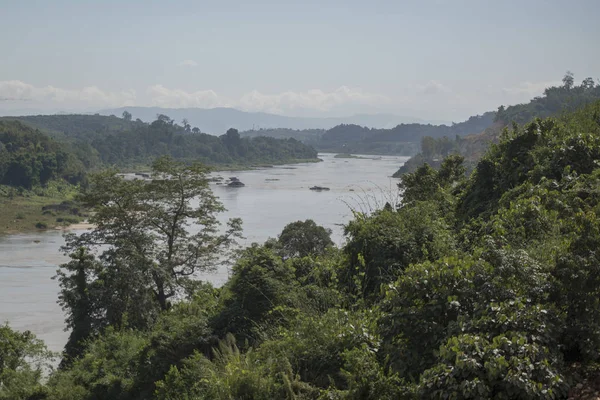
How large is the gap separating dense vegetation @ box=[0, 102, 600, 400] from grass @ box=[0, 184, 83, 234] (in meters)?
32.9

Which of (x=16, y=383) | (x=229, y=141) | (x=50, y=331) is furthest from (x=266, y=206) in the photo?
(x=229, y=141)

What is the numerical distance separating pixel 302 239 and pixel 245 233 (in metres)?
12.6

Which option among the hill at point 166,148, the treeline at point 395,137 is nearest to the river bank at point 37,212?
the hill at point 166,148

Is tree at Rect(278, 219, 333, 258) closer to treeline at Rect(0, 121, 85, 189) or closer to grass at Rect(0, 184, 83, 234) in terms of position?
grass at Rect(0, 184, 83, 234)

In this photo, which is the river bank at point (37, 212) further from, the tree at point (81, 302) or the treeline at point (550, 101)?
the treeline at point (550, 101)

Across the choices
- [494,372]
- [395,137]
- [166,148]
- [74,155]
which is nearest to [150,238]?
[494,372]

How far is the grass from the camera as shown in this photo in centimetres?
4672

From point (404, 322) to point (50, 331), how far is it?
19.6m

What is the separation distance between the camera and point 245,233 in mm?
37281

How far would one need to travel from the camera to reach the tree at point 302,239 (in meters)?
24.7

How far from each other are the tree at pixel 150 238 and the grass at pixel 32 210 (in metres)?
28.4

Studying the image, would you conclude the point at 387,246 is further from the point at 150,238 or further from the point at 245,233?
the point at 245,233

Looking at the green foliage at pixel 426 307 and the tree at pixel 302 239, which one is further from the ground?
the green foliage at pixel 426 307

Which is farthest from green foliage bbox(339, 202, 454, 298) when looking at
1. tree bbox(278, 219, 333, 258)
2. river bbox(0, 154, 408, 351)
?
tree bbox(278, 219, 333, 258)
